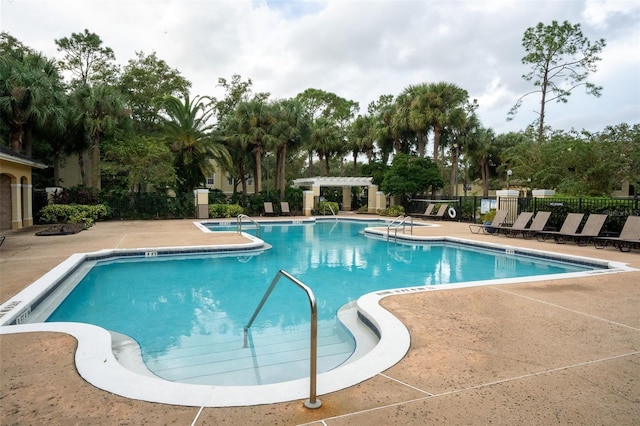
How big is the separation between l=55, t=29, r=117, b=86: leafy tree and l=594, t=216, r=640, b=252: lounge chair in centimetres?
3026

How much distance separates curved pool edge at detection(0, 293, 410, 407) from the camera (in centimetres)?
297

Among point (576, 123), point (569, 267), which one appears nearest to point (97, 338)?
point (569, 267)

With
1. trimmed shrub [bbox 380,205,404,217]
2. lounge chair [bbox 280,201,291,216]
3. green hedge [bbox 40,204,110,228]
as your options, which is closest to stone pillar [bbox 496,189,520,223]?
trimmed shrub [bbox 380,205,404,217]

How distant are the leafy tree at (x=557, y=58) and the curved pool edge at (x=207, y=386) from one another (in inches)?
1066

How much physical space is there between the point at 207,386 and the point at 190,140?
2315 cm

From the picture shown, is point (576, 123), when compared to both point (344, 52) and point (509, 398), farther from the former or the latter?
point (509, 398)

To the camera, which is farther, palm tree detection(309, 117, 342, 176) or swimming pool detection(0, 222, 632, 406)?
palm tree detection(309, 117, 342, 176)

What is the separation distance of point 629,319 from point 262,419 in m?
4.78

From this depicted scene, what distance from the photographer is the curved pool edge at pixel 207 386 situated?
2.97 metres

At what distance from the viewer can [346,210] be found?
31.5 meters

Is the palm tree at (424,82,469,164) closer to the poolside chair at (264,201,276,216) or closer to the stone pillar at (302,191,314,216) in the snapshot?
the stone pillar at (302,191,314,216)

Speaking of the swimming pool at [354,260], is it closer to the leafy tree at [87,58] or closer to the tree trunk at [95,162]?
the tree trunk at [95,162]

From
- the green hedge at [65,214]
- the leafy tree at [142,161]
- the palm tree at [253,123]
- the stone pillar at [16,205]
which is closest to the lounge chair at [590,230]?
the palm tree at [253,123]

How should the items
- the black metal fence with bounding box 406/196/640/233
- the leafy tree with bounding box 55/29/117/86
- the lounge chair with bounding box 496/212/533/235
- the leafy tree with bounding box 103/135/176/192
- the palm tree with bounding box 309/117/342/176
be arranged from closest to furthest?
1. the black metal fence with bounding box 406/196/640/233
2. the lounge chair with bounding box 496/212/533/235
3. the leafy tree with bounding box 103/135/176/192
4. the leafy tree with bounding box 55/29/117/86
5. the palm tree with bounding box 309/117/342/176
